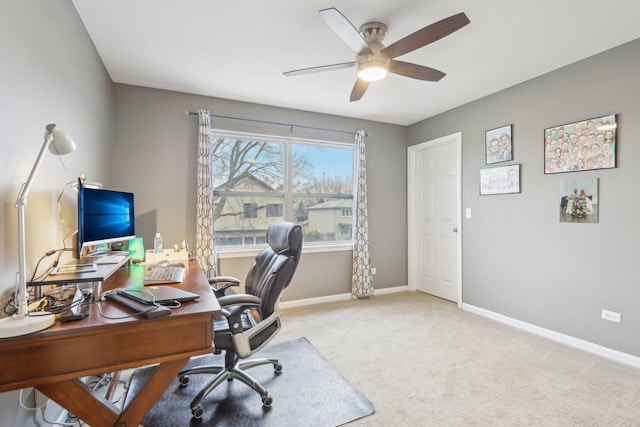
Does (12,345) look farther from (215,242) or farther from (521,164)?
(521,164)

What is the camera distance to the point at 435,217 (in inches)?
169

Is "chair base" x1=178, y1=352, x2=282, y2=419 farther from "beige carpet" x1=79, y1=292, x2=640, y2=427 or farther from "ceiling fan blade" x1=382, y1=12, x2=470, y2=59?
"ceiling fan blade" x1=382, y1=12, x2=470, y2=59

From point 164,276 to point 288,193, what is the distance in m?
2.20

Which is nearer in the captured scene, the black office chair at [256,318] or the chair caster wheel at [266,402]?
the black office chair at [256,318]

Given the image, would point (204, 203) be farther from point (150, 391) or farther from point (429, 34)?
point (429, 34)

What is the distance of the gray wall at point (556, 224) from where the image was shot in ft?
7.97

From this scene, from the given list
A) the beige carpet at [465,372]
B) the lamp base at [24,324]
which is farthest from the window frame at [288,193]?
the lamp base at [24,324]

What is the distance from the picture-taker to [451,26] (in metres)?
1.76

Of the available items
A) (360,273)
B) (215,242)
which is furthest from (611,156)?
(215,242)

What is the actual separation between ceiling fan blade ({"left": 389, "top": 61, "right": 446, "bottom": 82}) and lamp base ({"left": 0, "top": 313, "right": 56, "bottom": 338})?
90.8 inches

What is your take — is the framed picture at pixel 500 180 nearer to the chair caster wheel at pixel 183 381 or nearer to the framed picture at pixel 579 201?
the framed picture at pixel 579 201

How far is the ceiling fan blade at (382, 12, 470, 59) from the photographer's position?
5.59ft

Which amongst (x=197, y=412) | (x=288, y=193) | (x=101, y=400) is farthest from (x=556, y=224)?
(x=101, y=400)

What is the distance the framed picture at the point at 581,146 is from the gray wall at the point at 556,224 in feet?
0.17
